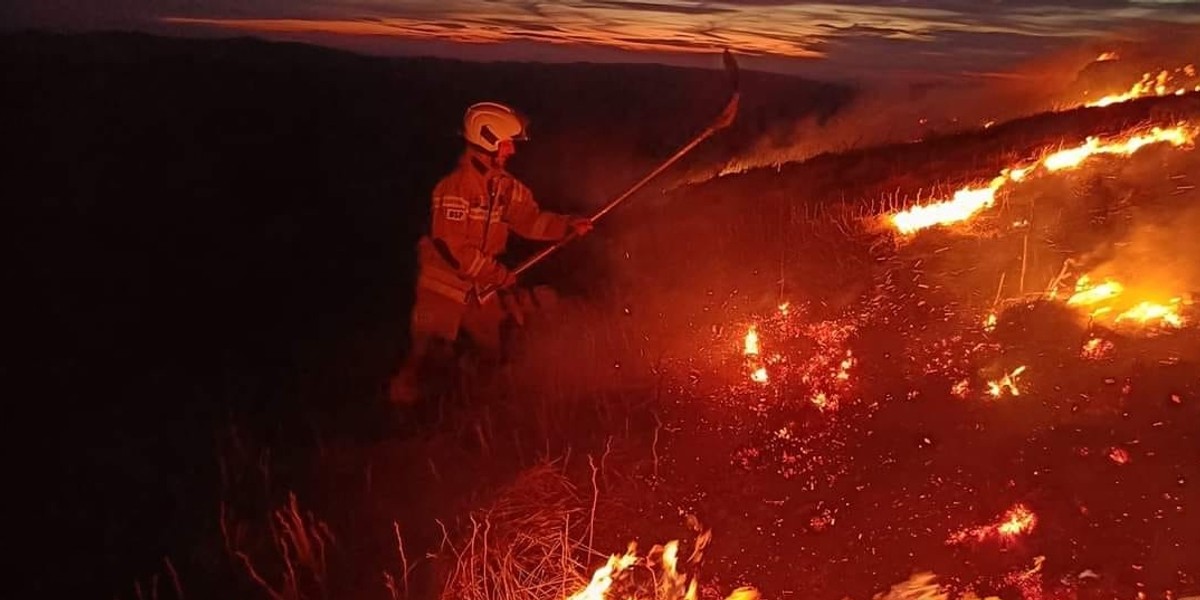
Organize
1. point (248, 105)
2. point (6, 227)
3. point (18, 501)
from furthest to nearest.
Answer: point (248, 105)
point (6, 227)
point (18, 501)

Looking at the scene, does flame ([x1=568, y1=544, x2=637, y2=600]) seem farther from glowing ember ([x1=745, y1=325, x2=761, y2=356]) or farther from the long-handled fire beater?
glowing ember ([x1=745, y1=325, x2=761, y2=356])

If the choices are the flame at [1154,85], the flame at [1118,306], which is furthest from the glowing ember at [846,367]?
the flame at [1154,85]

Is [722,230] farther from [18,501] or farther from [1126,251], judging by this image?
[18,501]

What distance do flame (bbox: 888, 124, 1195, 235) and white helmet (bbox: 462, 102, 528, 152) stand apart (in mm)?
2371

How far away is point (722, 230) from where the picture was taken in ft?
14.5

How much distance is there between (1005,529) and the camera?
128 inches

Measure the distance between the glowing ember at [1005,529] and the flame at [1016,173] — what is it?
1824 mm

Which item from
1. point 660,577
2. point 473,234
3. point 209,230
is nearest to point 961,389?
point 660,577

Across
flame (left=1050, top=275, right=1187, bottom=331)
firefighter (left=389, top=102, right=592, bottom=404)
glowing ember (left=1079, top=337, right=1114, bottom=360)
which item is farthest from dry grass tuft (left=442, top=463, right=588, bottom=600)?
flame (left=1050, top=275, right=1187, bottom=331)

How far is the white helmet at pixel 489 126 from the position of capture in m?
3.22

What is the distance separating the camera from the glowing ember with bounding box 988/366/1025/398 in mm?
Answer: 3860

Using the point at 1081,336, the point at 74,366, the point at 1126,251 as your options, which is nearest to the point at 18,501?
the point at 74,366

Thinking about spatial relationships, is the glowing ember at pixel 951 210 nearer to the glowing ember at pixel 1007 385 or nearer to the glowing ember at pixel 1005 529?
the glowing ember at pixel 1007 385

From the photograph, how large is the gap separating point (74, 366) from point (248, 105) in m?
1.25
